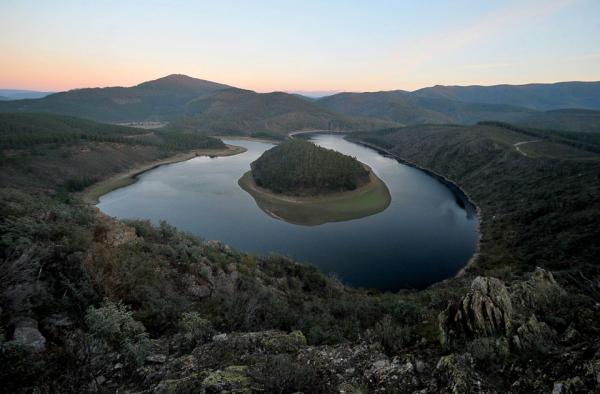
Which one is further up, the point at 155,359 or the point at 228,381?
the point at 228,381

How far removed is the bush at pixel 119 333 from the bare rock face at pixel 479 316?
27.9 feet

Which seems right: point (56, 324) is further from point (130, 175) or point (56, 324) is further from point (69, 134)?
point (69, 134)

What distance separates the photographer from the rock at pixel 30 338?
703 centimetres

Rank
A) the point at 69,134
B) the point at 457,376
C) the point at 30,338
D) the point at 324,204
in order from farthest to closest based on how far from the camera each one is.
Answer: the point at 69,134 < the point at 324,204 < the point at 30,338 < the point at 457,376

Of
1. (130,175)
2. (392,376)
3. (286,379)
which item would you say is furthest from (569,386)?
(130,175)

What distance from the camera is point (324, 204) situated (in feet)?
230

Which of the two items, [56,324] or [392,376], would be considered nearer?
[392,376]

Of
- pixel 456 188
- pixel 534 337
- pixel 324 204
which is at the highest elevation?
pixel 534 337

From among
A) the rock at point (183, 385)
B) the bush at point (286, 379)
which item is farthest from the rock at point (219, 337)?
the bush at point (286, 379)

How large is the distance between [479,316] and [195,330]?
29.1 ft

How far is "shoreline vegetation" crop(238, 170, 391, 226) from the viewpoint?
6091 cm

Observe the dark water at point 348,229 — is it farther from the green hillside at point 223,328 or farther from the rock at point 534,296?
the rock at point 534,296

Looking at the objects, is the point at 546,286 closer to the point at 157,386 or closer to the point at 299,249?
the point at 157,386

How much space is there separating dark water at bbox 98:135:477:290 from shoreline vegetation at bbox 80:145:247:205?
3327mm
